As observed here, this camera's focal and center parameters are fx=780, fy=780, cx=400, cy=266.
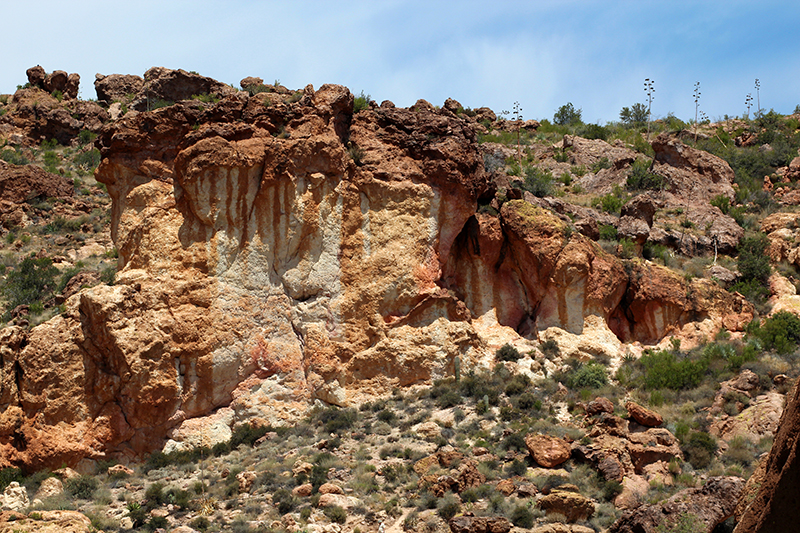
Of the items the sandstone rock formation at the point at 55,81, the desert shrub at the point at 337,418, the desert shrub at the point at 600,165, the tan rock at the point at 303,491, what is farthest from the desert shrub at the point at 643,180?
the sandstone rock formation at the point at 55,81

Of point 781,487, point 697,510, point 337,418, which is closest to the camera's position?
point 781,487

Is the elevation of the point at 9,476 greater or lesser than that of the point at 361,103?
lesser

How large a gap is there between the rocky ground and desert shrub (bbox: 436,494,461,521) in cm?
4

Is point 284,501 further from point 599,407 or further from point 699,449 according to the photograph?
point 699,449

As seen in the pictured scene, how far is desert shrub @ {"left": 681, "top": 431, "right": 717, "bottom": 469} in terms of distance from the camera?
1619 centimetres

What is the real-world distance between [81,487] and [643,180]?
22.3 m

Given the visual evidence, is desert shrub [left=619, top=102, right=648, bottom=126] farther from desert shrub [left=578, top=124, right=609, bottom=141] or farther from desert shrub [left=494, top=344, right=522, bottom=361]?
desert shrub [left=494, top=344, right=522, bottom=361]

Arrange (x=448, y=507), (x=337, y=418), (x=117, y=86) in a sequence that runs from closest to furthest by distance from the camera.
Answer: (x=448, y=507), (x=337, y=418), (x=117, y=86)

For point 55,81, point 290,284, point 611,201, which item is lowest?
point 290,284

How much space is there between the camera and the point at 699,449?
1638 cm

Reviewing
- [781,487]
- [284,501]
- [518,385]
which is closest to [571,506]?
[284,501]

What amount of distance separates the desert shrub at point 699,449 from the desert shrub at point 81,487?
489 inches

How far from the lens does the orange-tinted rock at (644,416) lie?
17.2 metres

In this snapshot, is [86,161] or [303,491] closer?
[303,491]
